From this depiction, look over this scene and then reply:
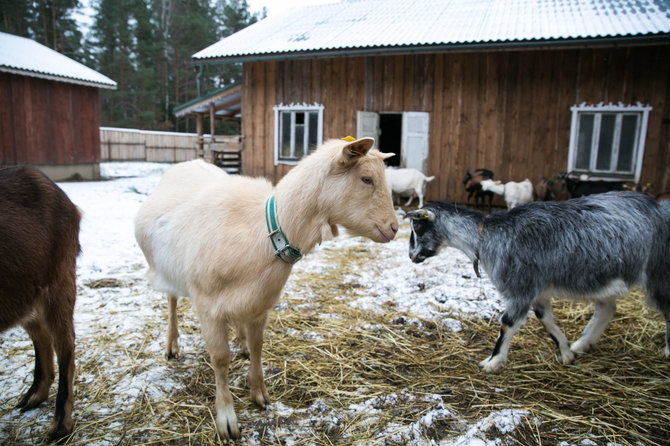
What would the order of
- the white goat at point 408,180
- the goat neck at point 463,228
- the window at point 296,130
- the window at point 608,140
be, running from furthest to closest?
the window at point 296,130
the white goat at point 408,180
the window at point 608,140
the goat neck at point 463,228

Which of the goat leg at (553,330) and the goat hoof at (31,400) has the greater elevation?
the goat leg at (553,330)

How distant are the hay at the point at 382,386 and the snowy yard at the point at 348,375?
11mm

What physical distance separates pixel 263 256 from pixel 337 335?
168 centimetres

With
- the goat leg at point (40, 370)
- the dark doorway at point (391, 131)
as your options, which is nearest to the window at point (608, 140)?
the dark doorway at point (391, 131)

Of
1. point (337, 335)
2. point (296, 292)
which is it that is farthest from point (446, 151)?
point (337, 335)

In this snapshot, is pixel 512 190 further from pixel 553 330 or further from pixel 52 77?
pixel 52 77

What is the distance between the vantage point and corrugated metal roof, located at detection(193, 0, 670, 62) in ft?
28.7

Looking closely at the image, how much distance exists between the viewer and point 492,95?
9953 millimetres

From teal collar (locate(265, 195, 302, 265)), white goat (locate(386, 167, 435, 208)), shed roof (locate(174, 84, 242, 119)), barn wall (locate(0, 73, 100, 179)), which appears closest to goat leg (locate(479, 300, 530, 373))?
teal collar (locate(265, 195, 302, 265))

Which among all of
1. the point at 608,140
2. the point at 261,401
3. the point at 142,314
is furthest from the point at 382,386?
the point at 608,140

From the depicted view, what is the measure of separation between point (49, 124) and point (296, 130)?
881 centimetres

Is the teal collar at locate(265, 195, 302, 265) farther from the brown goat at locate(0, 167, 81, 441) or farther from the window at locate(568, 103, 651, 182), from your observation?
the window at locate(568, 103, 651, 182)

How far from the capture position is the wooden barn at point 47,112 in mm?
12836

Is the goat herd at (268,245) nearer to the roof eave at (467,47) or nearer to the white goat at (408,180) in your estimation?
the roof eave at (467,47)
